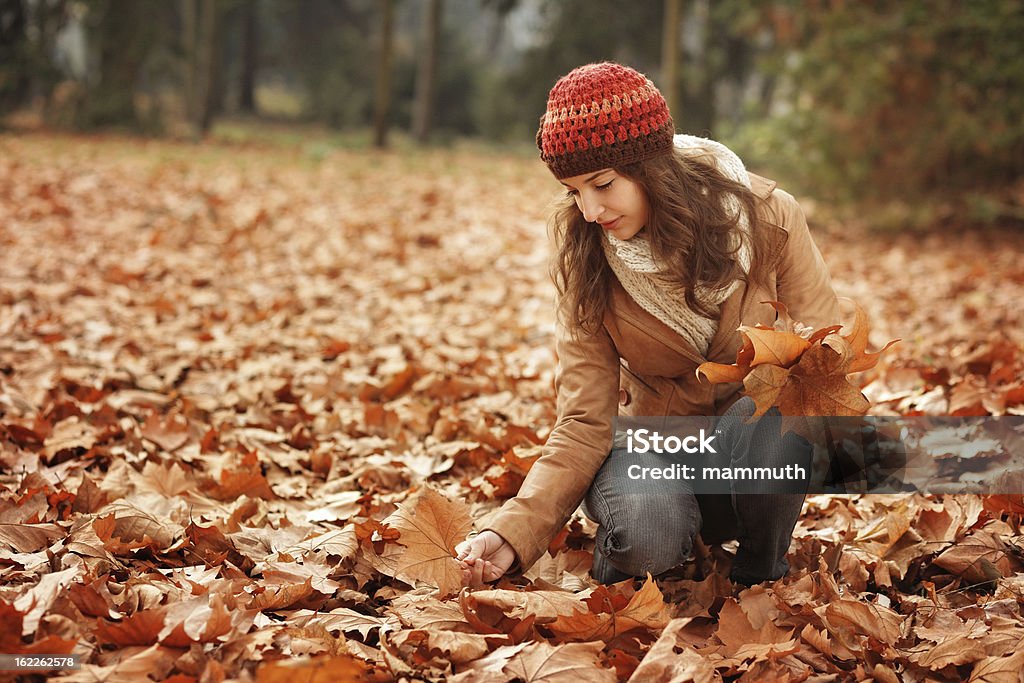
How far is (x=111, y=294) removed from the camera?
476cm

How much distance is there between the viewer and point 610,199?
1920 millimetres

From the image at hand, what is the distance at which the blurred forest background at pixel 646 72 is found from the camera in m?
7.00

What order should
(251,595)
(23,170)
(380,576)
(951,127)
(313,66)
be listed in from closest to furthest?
(251,595) → (380,576) → (951,127) → (23,170) → (313,66)

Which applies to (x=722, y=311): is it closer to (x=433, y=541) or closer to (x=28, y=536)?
(x=433, y=541)

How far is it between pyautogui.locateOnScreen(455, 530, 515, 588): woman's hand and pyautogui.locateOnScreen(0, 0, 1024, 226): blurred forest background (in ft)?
20.3

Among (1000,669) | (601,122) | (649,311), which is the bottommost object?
(1000,669)

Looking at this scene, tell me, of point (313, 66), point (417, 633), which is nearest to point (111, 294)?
point (417, 633)

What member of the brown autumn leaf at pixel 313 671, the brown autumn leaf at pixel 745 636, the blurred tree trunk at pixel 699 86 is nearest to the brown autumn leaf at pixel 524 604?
the brown autumn leaf at pixel 745 636

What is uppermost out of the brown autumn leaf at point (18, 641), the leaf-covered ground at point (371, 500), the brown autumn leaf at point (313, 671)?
the brown autumn leaf at point (313, 671)

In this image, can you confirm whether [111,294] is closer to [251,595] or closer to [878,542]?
[251,595]

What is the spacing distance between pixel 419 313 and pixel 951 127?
4818 mm

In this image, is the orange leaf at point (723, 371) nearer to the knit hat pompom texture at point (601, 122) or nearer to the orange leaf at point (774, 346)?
the orange leaf at point (774, 346)

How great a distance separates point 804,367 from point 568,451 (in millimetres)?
567

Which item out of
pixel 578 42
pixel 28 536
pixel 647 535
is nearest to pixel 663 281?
pixel 647 535
